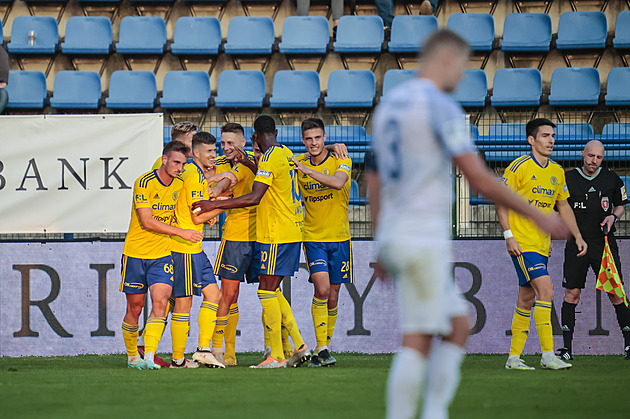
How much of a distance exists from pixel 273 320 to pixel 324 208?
4.01 ft

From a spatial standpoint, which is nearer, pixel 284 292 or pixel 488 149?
pixel 284 292

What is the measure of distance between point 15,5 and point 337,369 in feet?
35.3

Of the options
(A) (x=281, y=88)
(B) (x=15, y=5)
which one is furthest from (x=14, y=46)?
(A) (x=281, y=88)

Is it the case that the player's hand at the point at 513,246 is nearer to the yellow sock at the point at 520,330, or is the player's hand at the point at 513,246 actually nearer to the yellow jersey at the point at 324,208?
the yellow sock at the point at 520,330

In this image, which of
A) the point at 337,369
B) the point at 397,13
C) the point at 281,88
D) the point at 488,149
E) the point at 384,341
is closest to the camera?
the point at 337,369

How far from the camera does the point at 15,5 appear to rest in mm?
15000

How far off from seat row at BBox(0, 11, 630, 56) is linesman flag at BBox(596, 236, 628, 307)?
5.44 m

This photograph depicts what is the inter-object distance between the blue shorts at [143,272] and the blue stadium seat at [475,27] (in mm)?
7665

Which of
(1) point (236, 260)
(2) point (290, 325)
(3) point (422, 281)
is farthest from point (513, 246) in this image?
(3) point (422, 281)

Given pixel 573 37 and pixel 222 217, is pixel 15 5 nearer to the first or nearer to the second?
pixel 222 217

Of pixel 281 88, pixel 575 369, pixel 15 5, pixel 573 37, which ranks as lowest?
pixel 575 369

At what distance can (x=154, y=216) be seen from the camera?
25.0 feet

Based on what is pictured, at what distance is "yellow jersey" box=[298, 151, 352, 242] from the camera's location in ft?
26.1

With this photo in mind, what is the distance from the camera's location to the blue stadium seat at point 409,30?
527 inches
